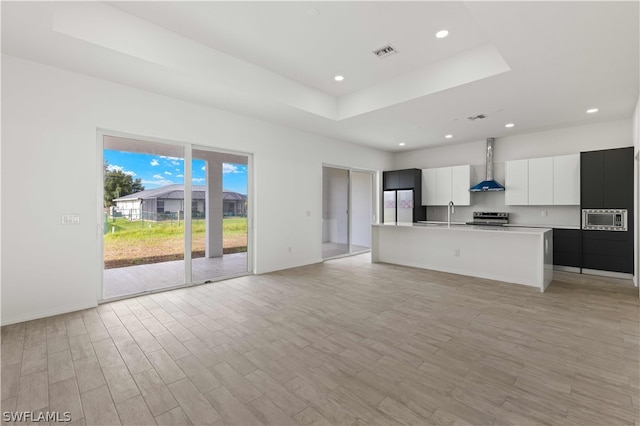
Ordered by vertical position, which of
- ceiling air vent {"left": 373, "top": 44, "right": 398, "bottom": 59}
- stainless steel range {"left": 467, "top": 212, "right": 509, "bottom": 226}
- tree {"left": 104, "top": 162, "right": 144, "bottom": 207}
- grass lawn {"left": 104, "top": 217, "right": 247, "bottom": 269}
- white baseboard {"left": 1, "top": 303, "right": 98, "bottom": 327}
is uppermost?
ceiling air vent {"left": 373, "top": 44, "right": 398, "bottom": 59}

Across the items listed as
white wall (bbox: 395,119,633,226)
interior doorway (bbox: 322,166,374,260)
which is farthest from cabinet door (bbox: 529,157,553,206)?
interior doorway (bbox: 322,166,374,260)

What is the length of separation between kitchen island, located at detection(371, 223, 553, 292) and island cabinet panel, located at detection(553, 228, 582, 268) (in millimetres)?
895

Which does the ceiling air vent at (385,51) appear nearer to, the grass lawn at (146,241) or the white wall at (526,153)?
the grass lawn at (146,241)

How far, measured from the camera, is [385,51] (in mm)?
3650

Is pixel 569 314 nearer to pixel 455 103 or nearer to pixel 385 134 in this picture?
pixel 455 103

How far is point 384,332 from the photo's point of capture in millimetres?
2920

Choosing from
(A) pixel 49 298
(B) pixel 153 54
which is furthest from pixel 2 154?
(B) pixel 153 54

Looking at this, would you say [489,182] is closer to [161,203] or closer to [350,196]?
[350,196]

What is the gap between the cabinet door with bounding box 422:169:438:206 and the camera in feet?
25.2

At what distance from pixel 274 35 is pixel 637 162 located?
19.2 ft

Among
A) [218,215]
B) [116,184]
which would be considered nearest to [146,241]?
[116,184]

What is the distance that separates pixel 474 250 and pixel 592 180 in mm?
2558

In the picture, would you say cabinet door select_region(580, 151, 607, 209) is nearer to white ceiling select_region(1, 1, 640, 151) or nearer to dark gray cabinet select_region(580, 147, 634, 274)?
dark gray cabinet select_region(580, 147, 634, 274)

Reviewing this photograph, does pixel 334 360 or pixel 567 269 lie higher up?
pixel 567 269
